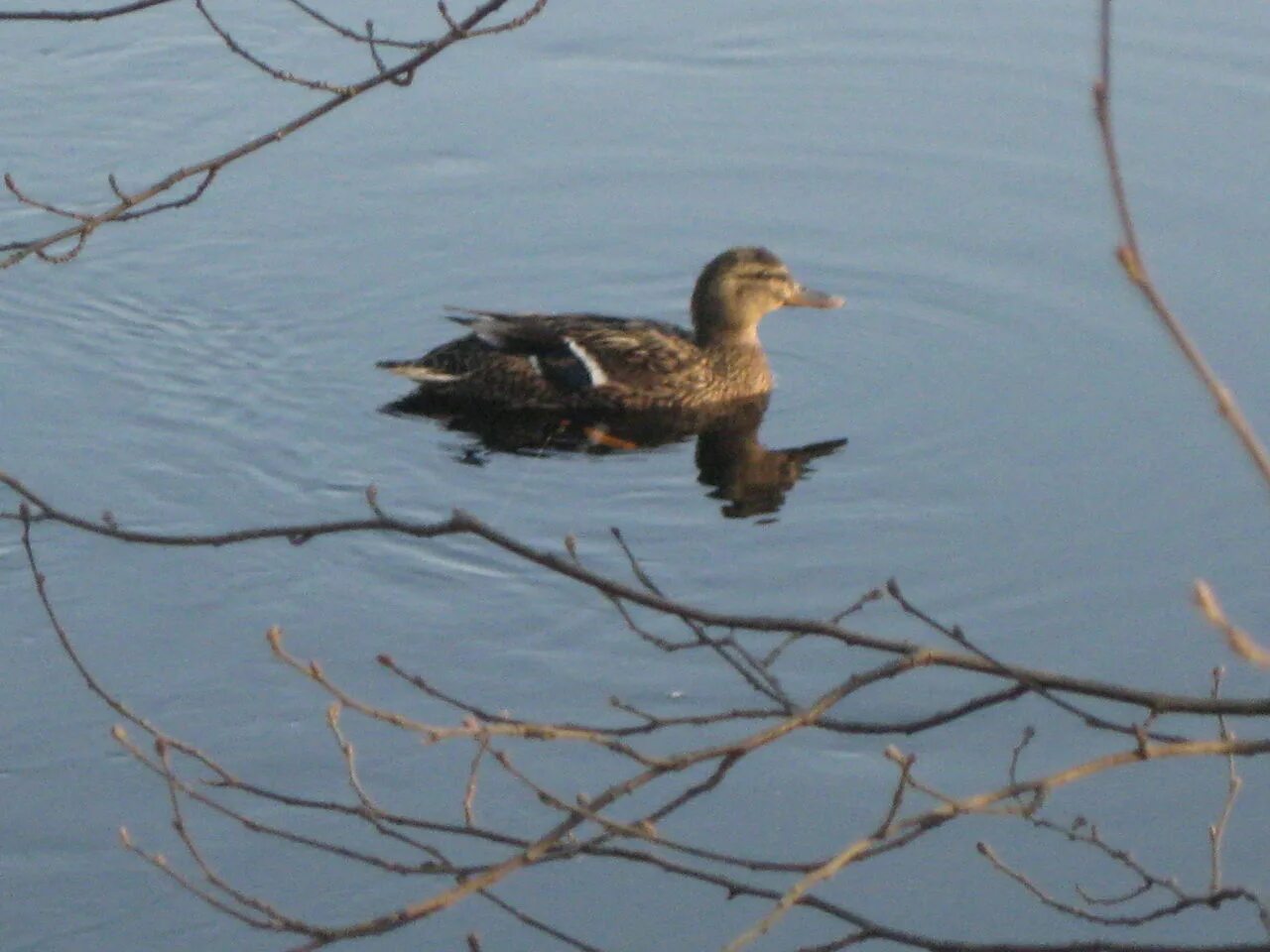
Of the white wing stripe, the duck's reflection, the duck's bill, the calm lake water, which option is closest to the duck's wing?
the white wing stripe

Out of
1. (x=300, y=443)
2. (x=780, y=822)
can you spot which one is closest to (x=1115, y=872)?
(x=780, y=822)

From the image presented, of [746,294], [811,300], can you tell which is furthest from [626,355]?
[811,300]

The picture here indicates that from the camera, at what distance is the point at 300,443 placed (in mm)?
7793

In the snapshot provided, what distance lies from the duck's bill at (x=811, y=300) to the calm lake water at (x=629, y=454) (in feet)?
0.43

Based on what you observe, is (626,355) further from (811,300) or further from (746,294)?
(811,300)

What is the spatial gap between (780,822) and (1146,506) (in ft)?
7.79

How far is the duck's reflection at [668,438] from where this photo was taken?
7723 mm

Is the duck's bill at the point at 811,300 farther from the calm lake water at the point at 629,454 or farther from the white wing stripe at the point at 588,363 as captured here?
the white wing stripe at the point at 588,363

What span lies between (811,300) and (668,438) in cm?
82

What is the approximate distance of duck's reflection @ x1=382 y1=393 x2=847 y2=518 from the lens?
772 centimetres

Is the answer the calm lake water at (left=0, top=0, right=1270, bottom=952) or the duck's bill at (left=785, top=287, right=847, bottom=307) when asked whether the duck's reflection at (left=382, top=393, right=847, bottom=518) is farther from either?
the duck's bill at (left=785, top=287, right=847, bottom=307)

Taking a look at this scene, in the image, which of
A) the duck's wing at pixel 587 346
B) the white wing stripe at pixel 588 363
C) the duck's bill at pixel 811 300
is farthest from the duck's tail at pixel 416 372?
the duck's bill at pixel 811 300

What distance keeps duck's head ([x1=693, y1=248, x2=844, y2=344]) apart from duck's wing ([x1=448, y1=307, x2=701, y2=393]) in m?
0.18

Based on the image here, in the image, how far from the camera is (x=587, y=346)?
8.87 metres
